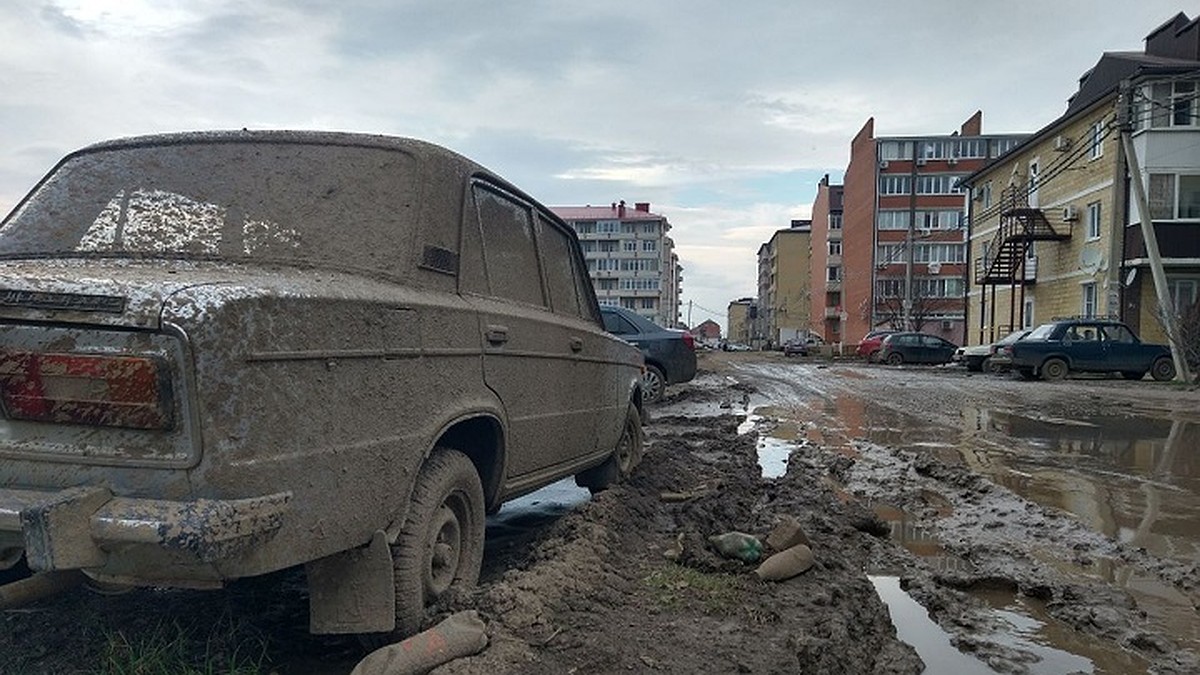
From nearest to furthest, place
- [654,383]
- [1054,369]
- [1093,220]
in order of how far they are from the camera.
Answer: [654,383]
[1054,369]
[1093,220]

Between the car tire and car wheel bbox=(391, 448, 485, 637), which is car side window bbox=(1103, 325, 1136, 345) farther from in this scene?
car wheel bbox=(391, 448, 485, 637)

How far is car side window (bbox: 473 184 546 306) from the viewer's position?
12.5 feet

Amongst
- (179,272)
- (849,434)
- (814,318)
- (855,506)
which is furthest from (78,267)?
(814,318)

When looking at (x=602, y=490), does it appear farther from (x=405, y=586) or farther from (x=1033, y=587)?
(x=405, y=586)

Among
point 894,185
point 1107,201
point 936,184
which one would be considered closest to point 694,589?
point 1107,201

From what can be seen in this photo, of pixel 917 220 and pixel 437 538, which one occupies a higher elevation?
pixel 917 220

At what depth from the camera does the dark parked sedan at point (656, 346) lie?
1227 centimetres

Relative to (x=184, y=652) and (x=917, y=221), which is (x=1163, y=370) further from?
(x=917, y=221)

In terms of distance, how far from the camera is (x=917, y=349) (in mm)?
34062

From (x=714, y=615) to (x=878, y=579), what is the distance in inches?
54.6

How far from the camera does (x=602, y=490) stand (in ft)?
19.2

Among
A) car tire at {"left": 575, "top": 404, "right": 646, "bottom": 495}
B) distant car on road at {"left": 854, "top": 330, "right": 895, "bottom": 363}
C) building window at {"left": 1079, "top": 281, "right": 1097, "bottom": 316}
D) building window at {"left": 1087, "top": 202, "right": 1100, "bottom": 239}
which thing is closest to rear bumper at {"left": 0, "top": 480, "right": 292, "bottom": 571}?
car tire at {"left": 575, "top": 404, "right": 646, "bottom": 495}

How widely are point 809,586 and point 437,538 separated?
6.04 feet

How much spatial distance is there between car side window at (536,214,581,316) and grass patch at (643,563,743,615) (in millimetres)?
1604
